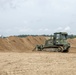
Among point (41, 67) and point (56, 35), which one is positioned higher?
point (56, 35)

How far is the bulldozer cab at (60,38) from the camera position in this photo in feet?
111

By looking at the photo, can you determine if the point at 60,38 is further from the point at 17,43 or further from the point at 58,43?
the point at 17,43

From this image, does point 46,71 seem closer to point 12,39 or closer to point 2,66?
point 2,66

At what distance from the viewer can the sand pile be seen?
44.2 m

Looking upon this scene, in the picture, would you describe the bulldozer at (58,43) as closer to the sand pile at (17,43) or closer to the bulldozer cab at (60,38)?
the bulldozer cab at (60,38)

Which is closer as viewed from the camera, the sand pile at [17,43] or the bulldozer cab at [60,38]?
the bulldozer cab at [60,38]

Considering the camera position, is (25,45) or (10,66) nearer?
(10,66)

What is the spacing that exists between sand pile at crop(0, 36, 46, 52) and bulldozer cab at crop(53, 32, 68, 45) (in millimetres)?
10028

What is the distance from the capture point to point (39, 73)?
16844 mm

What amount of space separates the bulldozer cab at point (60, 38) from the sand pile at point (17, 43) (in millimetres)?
10028

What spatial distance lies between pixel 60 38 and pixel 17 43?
16.6 metres

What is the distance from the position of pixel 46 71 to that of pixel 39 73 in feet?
1.98

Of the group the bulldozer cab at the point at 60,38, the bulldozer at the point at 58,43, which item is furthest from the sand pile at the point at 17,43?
the bulldozer cab at the point at 60,38

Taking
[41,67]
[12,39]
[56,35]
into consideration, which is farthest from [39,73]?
[12,39]
